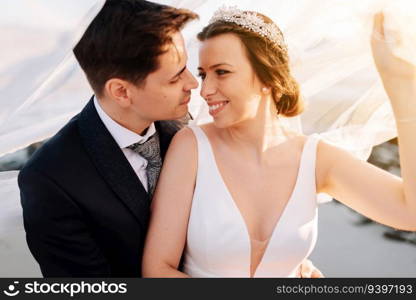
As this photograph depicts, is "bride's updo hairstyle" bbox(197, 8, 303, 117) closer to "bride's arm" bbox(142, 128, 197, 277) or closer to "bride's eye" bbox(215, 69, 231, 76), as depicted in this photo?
"bride's eye" bbox(215, 69, 231, 76)

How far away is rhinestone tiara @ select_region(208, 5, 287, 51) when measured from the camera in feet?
6.06

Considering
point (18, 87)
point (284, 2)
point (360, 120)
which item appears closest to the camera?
point (18, 87)

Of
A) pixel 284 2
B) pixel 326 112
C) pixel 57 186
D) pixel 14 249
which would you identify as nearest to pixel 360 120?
pixel 326 112

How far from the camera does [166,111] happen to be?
1.90m

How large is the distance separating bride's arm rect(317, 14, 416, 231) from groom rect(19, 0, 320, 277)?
60 cm

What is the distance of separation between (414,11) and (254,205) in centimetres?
81

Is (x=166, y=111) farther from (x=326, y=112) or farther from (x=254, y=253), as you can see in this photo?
(x=326, y=112)

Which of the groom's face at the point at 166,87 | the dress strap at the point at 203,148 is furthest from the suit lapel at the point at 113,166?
the dress strap at the point at 203,148

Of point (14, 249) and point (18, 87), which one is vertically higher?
point (18, 87)

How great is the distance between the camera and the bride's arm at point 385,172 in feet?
5.26

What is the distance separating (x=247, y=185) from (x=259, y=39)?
51cm

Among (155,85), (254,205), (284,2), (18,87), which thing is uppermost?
(284,2)

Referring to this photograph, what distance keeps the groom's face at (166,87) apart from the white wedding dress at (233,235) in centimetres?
23

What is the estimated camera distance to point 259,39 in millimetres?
→ 1863
